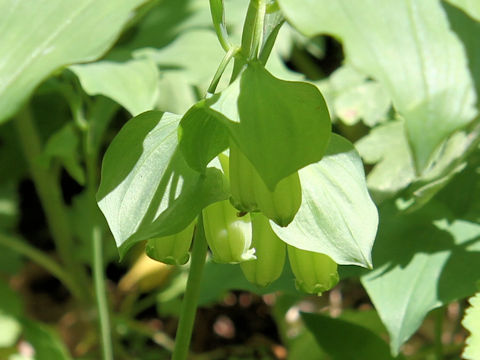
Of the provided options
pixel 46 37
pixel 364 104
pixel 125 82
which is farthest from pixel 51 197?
pixel 364 104

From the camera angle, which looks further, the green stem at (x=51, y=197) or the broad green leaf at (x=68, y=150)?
the green stem at (x=51, y=197)

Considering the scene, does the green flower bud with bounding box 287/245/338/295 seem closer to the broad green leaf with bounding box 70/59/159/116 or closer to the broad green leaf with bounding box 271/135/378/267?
the broad green leaf with bounding box 271/135/378/267

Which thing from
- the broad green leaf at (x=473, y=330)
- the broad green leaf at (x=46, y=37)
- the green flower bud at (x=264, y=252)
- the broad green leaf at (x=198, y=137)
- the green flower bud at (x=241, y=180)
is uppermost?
the broad green leaf at (x=46, y=37)

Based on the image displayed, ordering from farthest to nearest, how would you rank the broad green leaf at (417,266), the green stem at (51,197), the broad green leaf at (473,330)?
the green stem at (51,197) → the broad green leaf at (417,266) → the broad green leaf at (473,330)

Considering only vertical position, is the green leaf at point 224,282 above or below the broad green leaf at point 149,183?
below

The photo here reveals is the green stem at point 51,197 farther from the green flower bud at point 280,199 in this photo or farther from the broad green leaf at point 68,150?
the green flower bud at point 280,199

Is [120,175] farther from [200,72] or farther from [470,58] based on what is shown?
[200,72]

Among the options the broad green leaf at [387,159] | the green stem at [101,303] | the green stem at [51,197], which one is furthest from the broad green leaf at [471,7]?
the green stem at [51,197]
